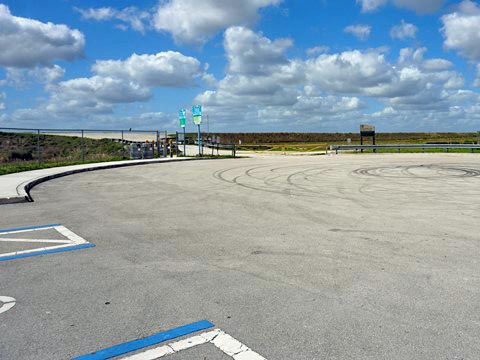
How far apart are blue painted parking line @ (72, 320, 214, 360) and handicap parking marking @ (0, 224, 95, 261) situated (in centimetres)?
325

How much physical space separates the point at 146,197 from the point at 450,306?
8.89 meters

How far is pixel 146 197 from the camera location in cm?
1172

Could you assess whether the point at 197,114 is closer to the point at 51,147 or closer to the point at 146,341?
the point at 51,147

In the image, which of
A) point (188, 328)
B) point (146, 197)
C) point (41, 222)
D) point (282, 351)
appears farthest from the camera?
point (146, 197)

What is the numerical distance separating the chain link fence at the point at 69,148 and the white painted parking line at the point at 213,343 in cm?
1661

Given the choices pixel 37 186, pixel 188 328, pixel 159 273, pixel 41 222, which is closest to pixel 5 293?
pixel 159 273

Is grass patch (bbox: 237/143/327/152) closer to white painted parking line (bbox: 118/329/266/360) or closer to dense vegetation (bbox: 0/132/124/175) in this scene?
dense vegetation (bbox: 0/132/124/175)

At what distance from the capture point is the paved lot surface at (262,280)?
347 cm

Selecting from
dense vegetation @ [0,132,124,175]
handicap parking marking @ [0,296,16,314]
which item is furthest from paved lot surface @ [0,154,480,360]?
dense vegetation @ [0,132,124,175]

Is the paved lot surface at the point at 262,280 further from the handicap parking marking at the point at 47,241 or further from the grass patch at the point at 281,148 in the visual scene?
the grass patch at the point at 281,148

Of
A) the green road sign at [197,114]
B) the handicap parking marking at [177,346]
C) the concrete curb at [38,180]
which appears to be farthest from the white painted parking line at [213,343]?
the green road sign at [197,114]

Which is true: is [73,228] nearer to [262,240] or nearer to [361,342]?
[262,240]

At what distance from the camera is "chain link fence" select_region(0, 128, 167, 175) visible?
24.0m

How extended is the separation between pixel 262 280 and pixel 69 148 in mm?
51425
